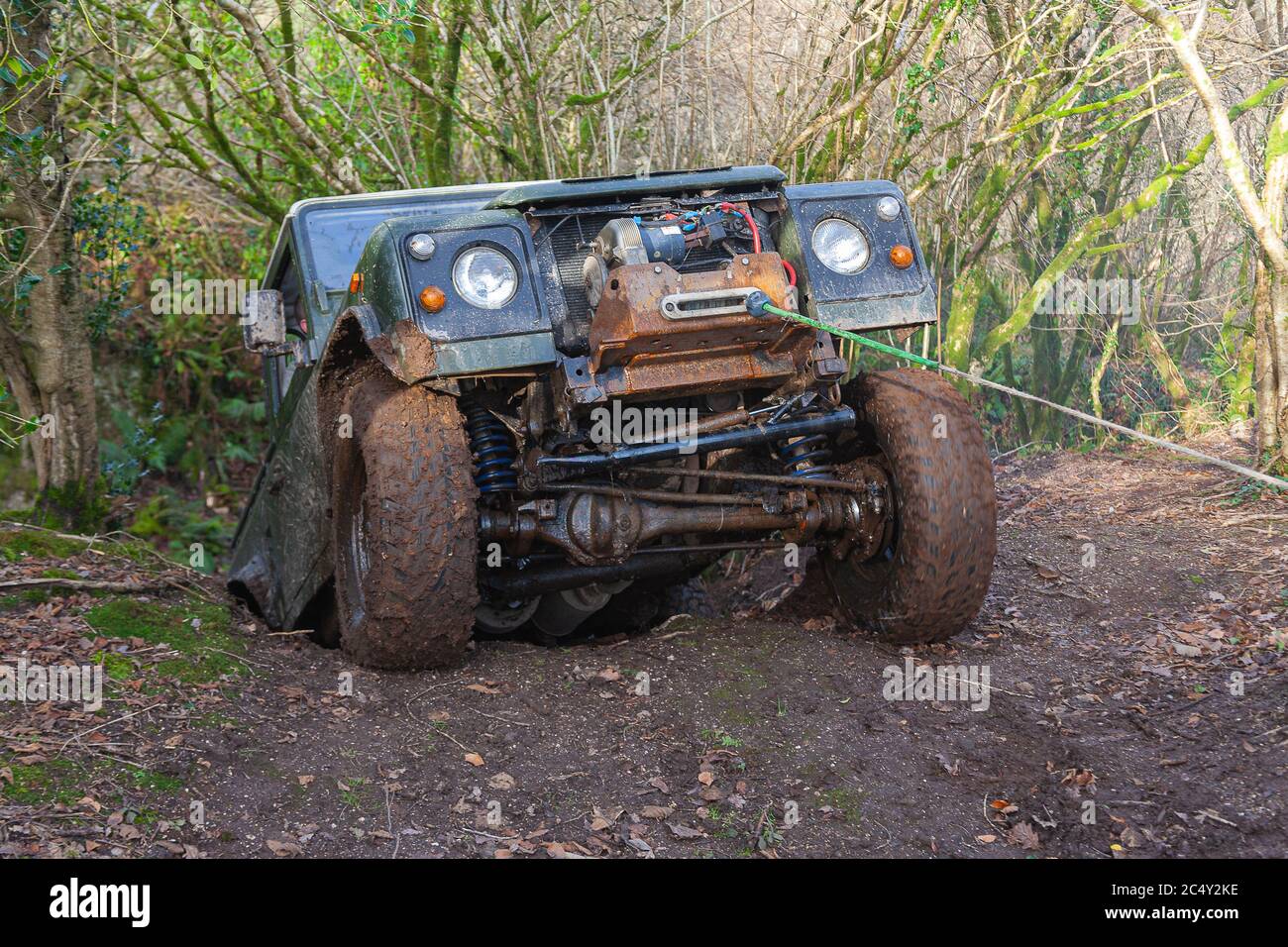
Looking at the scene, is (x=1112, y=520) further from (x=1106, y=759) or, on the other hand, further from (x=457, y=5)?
(x=457, y=5)

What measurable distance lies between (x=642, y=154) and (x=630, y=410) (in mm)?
4884

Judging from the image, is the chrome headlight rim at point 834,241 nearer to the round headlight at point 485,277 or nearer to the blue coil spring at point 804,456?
the blue coil spring at point 804,456

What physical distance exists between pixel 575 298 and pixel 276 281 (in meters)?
2.38

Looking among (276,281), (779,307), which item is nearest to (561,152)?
(276,281)

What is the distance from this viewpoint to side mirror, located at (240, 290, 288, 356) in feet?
16.7

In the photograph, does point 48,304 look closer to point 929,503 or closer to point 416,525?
point 416,525

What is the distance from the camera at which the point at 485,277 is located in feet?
13.6

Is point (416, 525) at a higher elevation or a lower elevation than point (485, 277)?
lower

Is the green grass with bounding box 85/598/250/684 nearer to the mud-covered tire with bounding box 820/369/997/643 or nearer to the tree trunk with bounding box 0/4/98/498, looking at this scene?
the tree trunk with bounding box 0/4/98/498

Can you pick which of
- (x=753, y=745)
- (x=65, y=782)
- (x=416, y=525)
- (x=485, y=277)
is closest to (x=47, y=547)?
(x=416, y=525)

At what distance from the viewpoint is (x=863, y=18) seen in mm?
7281

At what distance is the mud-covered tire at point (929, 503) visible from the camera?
4352 mm

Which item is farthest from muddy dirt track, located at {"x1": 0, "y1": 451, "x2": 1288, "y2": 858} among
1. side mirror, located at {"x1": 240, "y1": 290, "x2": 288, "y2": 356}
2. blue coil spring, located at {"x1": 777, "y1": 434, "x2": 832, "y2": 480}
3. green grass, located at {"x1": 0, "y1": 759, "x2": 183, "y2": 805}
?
side mirror, located at {"x1": 240, "y1": 290, "x2": 288, "y2": 356}

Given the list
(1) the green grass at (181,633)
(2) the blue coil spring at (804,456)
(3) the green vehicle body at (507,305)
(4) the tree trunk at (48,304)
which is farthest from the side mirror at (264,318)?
(2) the blue coil spring at (804,456)
